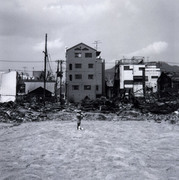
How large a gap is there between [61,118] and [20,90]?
133ft

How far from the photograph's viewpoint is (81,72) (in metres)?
57.2

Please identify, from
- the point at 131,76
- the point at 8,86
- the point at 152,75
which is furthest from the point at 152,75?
the point at 8,86

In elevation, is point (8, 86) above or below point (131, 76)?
below

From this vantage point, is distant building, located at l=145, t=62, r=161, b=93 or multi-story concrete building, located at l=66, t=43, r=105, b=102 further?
distant building, located at l=145, t=62, r=161, b=93

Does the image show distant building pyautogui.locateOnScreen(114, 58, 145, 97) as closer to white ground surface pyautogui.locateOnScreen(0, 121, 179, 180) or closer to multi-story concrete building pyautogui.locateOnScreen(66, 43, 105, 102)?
multi-story concrete building pyautogui.locateOnScreen(66, 43, 105, 102)

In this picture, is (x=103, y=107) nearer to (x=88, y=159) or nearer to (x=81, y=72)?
(x=88, y=159)

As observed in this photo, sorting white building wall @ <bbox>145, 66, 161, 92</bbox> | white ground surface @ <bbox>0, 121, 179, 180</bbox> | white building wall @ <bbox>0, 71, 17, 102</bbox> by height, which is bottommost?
white ground surface @ <bbox>0, 121, 179, 180</bbox>

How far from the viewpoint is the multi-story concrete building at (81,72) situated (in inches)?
2234

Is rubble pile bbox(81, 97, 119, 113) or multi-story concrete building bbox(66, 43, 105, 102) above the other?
multi-story concrete building bbox(66, 43, 105, 102)

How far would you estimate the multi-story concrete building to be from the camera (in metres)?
56.8

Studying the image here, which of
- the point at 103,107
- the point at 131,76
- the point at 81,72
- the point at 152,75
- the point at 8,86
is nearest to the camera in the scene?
the point at 103,107

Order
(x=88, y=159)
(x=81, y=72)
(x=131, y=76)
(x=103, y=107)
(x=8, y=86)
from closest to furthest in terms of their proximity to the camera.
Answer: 1. (x=88, y=159)
2. (x=103, y=107)
3. (x=8, y=86)
4. (x=81, y=72)
5. (x=131, y=76)

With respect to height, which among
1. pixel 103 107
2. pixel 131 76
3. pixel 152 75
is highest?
pixel 152 75

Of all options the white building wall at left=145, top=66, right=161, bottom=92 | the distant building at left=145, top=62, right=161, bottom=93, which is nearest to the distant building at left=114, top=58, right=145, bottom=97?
the distant building at left=145, top=62, right=161, bottom=93
